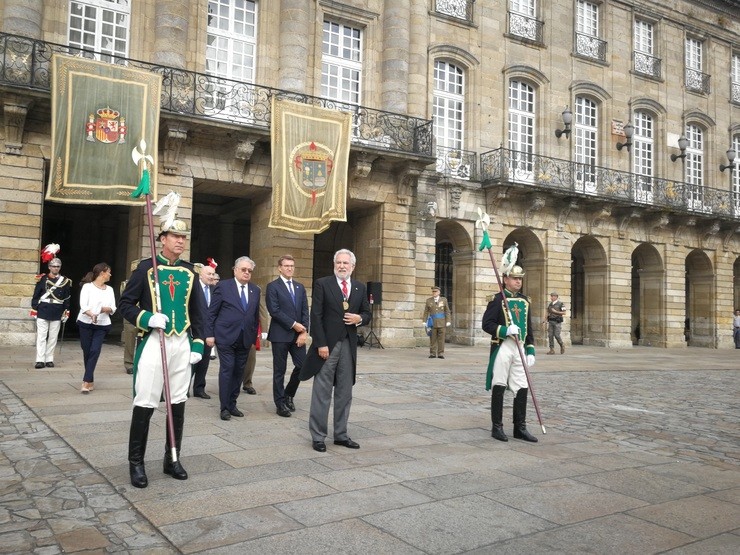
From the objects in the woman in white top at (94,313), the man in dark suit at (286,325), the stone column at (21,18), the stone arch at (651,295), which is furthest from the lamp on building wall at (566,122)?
the woman in white top at (94,313)

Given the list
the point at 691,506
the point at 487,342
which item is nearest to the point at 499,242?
the point at 487,342

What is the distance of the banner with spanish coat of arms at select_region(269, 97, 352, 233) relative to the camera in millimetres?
16391

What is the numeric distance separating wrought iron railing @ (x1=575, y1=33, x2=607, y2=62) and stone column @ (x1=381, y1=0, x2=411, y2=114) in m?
8.03

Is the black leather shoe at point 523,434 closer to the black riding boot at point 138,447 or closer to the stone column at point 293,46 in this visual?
the black riding boot at point 138,447

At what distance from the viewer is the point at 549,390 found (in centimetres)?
1030

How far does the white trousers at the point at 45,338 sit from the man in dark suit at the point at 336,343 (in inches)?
255

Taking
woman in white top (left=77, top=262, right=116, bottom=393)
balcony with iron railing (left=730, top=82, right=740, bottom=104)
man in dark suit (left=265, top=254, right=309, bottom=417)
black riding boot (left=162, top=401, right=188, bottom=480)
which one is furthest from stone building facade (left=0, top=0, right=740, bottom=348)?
black riding boot (left=162, top=401, right=188, bottom=480)

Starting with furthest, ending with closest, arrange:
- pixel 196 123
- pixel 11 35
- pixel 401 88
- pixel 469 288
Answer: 1. pixel 469 288
2. pixel 401 88
3. pixel 196 123
4. pixel 11 35

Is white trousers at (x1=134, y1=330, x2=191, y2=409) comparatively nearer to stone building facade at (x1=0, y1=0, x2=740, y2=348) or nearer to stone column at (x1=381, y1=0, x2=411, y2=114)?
stone building facade at (x1=0, y1=0, x2=740, y2=348)

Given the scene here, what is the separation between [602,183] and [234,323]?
19.9 metres

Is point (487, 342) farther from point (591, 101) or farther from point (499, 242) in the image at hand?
point (591, 101)

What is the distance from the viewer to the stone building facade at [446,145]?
16156mm

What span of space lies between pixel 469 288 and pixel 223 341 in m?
15.2

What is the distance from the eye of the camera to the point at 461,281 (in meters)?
22.2
